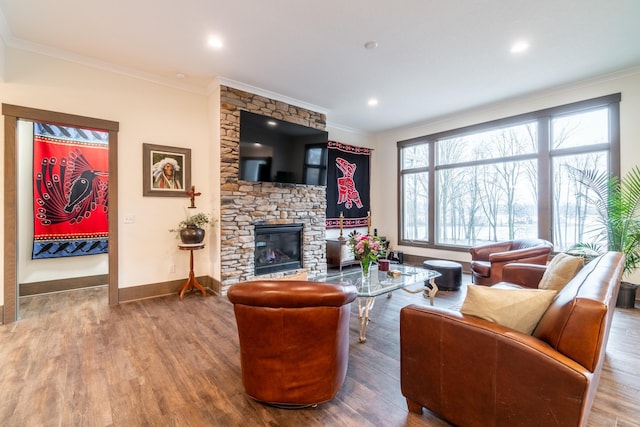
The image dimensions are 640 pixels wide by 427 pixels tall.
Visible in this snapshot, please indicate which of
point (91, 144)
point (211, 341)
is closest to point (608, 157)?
point (211, 341)

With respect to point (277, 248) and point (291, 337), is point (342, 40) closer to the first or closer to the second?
point (291, 337)

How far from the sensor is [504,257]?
11.7ft

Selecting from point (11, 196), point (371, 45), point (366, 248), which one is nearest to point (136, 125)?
point (11, 196)

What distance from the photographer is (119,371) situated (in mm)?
2145

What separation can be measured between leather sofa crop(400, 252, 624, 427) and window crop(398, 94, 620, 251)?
11.1 feet

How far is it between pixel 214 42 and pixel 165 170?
6.11 feet

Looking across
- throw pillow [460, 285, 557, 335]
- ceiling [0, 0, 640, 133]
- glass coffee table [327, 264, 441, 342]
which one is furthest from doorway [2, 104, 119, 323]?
throw pillow [460, 285, 557, 335]

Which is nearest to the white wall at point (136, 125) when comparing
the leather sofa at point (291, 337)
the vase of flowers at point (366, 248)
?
the vase of flowers at point (366, 248)

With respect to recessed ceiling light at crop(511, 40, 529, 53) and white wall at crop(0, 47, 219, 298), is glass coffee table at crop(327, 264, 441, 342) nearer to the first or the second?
white wall at crop(0, 47, 219, 298)

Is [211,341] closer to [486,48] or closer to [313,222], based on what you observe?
[313,222]

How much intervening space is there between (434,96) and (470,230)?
2.63m

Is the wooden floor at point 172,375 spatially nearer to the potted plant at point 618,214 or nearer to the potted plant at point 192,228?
the potted plant at point 618,214

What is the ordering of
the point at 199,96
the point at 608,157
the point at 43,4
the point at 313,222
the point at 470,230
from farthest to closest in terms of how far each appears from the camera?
the point at 470,230
the point at 313,222
the point at 199,96
the point at 608,157
the point at 43,4

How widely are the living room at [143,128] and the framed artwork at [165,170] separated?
0.08 m
